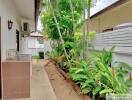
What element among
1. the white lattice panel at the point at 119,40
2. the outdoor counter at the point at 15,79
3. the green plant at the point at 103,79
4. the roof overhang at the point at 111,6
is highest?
the roof overhang at the point at 111,6

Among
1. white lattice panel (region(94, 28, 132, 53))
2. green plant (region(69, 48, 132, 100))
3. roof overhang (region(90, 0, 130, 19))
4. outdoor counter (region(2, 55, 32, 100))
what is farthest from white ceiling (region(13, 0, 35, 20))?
green plant (region(69, 48, 132, 100))

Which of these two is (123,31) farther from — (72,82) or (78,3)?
(78,3)

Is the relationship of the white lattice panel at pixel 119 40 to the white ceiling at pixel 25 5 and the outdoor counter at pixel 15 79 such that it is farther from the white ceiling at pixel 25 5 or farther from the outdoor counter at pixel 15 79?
the white ceiling at pixel 25 5

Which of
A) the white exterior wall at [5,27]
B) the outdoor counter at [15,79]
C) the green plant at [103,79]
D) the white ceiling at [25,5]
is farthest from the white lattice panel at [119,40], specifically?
the white ceiling at [25,5]

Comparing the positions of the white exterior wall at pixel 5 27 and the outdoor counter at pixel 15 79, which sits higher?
the white exterior wall at pixel 5 27

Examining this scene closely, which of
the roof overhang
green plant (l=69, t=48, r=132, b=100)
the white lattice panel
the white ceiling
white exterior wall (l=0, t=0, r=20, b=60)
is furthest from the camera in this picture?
the white ceiling

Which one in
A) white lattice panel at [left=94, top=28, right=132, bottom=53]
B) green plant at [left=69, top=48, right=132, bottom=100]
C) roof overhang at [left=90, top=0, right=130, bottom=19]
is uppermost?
roof overhang at [left=90, top=0, right=130, bottom=19]

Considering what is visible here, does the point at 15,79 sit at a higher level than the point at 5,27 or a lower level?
lower

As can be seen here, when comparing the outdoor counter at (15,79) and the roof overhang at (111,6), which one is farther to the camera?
the roof overhang at (111,6)

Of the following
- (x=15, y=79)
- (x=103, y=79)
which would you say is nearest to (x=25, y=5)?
(x=15, y=79)

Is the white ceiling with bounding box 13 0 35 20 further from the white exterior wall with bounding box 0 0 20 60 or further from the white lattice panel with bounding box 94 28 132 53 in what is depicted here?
the white lattice panel with bounding box 94 28 132 53

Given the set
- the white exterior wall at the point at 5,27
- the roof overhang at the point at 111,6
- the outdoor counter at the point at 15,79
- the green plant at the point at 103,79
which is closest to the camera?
the green plant at the point at 103,79

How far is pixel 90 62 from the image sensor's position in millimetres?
3145

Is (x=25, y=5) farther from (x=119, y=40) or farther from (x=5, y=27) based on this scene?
(x=119, y=40)
